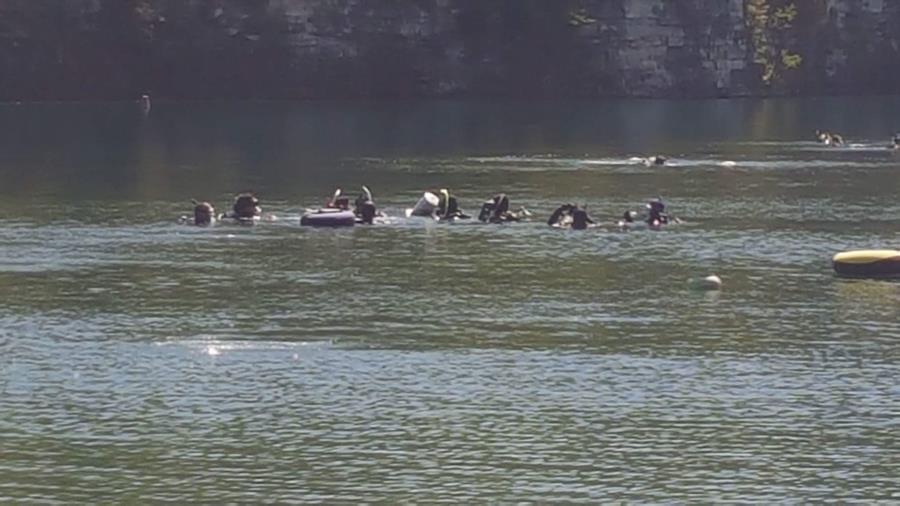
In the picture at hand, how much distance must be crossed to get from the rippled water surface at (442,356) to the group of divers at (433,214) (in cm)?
147

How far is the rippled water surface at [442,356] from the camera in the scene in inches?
2404

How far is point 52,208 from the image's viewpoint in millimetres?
129000

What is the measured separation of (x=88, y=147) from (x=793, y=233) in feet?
254

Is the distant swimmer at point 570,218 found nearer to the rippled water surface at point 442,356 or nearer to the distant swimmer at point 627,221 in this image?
the distant swimmer at point 627,221

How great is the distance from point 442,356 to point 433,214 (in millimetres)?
47182

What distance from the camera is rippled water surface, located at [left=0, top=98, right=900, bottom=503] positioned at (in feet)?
200

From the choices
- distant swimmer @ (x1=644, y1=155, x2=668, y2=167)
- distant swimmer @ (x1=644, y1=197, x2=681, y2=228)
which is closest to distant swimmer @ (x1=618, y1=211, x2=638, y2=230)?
distant swimmer @ (x1=644, y1=197, x2=681, y2=228)

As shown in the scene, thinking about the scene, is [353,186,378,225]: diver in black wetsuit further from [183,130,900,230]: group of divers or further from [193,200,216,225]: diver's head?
[193,200,216,225]: diver's head

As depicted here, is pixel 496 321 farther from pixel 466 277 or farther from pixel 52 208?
pixel 52 208

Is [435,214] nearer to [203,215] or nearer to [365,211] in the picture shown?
[365,211]

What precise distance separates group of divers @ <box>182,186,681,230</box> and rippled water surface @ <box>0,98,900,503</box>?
1.47m

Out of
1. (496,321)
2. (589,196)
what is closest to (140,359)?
(496,321)

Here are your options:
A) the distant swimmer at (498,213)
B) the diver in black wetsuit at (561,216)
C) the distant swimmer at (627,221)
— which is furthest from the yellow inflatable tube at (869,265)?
the distant swimmer at (498,213)

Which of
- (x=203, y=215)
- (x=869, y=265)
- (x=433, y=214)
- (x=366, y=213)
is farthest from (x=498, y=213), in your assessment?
(x=869, y=265)
